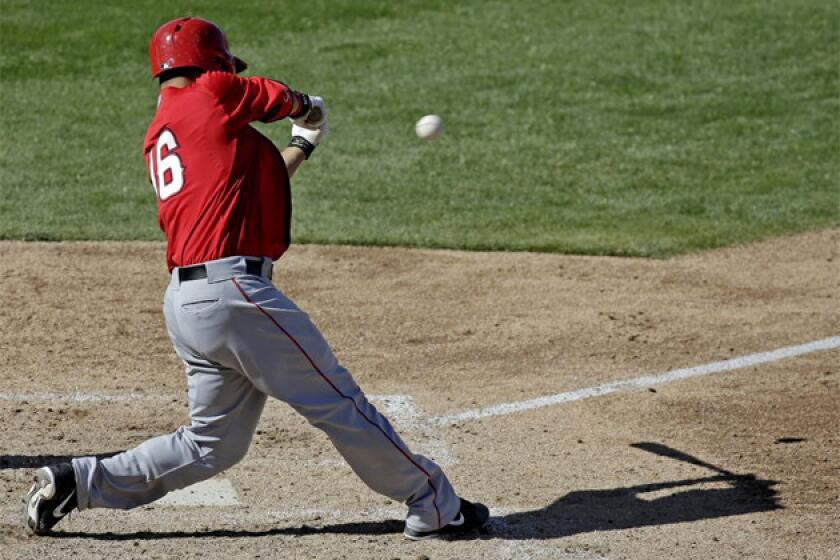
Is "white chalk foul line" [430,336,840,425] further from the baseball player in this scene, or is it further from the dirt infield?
the baseball player

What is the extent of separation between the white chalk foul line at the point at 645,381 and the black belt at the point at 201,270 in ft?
6.28

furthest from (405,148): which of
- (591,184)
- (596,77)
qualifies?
(596,77)

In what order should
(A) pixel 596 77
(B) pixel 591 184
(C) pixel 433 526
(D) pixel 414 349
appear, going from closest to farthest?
(C) pixel 433 526 < (D) pixel 414 349 < (B) pixel 591 184 < (A) pixel 596 77

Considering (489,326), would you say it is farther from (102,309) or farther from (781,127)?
(781,127)

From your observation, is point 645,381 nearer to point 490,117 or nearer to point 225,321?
point 225,321

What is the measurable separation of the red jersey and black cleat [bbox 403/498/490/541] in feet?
3.82

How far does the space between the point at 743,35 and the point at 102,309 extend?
8758 mm

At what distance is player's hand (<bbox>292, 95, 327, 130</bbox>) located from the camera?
5157 millimetres

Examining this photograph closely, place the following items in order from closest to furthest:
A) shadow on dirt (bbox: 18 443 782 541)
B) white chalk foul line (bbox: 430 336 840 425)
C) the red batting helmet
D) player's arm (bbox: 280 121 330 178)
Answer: the red batting helmet
shadow on dirt (bbox: 18 443 782 541)
player's arm (bbox: 280 121 330 178)
white chalk foul line (bbox: 430 336 840 425)

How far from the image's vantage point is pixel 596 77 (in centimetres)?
1336

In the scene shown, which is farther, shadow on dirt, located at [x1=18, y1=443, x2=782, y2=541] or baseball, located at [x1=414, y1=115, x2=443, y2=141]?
baseball, located at [x1=414, y1=115, x2=443, y2=141]

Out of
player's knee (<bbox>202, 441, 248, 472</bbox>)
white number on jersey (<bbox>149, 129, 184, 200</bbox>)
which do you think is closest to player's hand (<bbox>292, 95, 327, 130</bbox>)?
white number on jersey (<bbox>149, 129, 184, 200</bbox>)

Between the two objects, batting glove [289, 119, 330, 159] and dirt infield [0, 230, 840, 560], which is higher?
batting glove [289, 119, 330, 159]

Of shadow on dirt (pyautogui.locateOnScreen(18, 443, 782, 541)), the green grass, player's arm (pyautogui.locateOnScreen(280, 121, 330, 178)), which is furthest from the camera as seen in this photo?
the green grass
